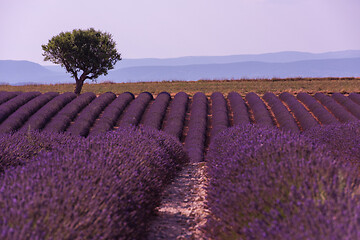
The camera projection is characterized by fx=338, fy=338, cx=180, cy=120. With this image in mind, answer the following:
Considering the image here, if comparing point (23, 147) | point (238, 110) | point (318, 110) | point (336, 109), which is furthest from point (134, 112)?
point (336, 109)

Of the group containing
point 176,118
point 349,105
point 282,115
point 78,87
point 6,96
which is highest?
point 78,87

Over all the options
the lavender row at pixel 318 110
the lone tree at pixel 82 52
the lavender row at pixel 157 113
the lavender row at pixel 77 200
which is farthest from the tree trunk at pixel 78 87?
the lavender row at pixel 77 200

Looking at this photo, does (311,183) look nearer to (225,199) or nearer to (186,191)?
(225,199)

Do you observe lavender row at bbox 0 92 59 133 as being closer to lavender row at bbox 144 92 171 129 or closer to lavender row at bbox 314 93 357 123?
lavender row at bbox 144 92 171 129

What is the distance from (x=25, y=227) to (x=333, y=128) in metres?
9.08

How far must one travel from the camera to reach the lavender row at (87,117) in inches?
543

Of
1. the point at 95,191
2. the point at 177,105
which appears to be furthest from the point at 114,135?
the point at 177,105

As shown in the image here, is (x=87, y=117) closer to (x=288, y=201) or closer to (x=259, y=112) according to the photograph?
(x=259, y=112)

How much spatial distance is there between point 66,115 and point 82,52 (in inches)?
403

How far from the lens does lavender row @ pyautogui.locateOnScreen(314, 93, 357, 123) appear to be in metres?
14.5

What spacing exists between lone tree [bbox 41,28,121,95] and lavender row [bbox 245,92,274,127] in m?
11.7

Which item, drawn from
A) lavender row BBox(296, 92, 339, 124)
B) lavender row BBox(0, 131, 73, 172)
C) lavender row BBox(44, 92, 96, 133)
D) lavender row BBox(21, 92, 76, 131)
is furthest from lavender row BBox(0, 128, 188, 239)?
lavender row BBox(296, 92, 339, 124)

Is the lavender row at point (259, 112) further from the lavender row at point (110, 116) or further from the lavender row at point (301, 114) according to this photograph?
the lavender row at point (110, 116)

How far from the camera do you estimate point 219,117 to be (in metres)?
15.0
